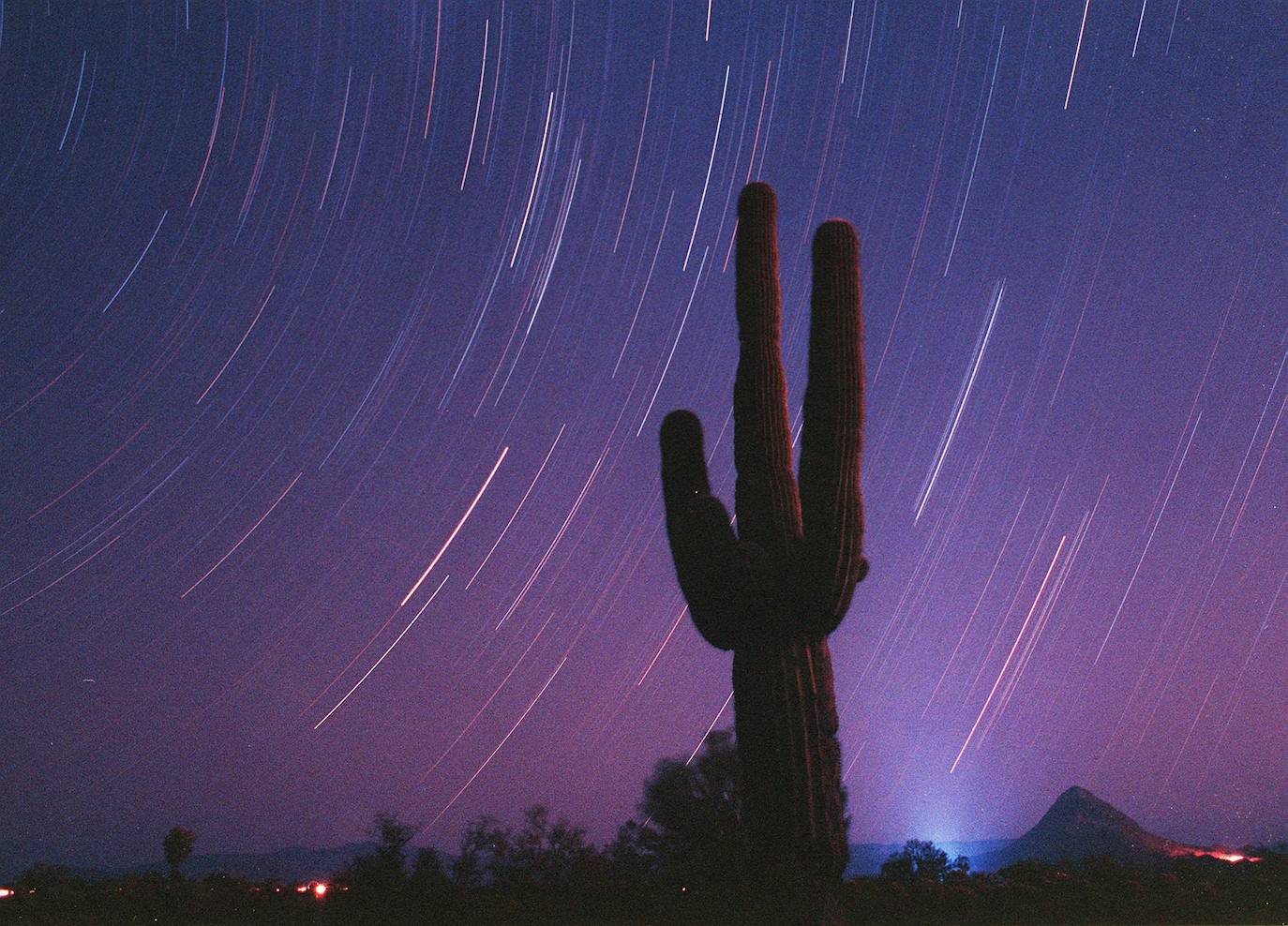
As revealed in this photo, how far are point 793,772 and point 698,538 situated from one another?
217 centimetres

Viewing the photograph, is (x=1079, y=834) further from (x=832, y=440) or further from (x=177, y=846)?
(x=832, y=440)

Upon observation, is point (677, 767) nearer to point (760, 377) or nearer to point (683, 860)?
point (683, 860)

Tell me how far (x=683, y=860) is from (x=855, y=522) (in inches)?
602

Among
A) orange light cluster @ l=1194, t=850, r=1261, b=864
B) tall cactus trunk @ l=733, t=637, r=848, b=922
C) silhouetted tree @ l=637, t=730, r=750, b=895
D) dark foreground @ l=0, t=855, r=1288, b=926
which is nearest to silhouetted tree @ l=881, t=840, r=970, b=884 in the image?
dark foreground @ l=0, t=855, r=1288, b=926

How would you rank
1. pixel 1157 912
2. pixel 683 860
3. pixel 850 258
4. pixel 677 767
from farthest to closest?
pixel 677 767, pixel 683 860, pixel 1157 912, pixel 850 258

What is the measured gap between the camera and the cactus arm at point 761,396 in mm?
8477

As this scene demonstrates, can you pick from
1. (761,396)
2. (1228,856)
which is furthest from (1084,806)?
(761,396)

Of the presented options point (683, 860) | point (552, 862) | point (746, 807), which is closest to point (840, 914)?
point (746, 807)

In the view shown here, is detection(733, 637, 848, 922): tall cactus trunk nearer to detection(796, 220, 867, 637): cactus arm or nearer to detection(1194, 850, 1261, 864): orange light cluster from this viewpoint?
detection(796, 220, 867, 637): cactus arm

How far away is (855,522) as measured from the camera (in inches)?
311

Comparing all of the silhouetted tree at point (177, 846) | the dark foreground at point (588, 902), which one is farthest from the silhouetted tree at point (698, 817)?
the silhouetted tree at point (177, 846)

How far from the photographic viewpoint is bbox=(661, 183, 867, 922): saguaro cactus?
24.3 ft

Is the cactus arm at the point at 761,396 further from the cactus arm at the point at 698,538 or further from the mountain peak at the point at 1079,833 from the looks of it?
the mountain peak at the point at 1079,833

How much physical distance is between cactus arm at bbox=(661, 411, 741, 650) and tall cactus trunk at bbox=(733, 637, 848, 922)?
1.53 feet
